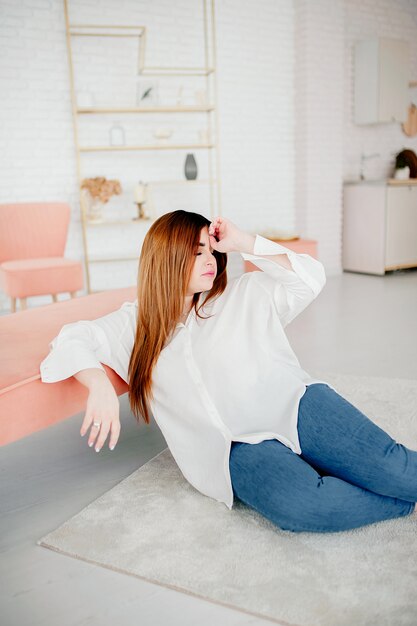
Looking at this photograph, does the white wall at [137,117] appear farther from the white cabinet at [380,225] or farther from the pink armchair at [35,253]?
the white cabinet at [380,225]

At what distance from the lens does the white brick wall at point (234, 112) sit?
172 inches

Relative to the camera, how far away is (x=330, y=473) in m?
1.45

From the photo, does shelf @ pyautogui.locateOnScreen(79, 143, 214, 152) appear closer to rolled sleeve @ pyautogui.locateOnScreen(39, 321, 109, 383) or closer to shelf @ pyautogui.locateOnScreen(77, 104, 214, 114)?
shelf @ pyautogui.locateOnScreen(77, 104, 214, 114)

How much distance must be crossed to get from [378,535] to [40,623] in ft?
2.66

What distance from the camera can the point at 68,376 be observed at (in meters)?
1.48

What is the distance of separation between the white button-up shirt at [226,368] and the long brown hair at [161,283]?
4 cm

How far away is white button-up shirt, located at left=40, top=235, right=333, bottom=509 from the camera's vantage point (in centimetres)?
144

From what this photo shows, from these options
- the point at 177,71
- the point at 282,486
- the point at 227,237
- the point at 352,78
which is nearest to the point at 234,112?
the point at 177,71

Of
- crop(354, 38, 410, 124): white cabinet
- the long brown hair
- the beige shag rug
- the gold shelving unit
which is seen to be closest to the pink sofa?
the long brown hair

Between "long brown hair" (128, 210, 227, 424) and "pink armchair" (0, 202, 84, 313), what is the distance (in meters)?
2.29

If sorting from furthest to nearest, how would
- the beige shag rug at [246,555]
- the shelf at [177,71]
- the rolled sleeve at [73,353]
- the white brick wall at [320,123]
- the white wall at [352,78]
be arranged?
the white wall at [352,78] → the white brick wall at [320,123] → the shelf at [177,71] → the rolled sleeve at [73,353] → the beige shag rug at [246,555]

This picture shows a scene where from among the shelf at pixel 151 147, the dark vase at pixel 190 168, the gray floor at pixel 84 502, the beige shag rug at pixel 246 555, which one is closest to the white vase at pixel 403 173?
the shelf at pixel 151 147

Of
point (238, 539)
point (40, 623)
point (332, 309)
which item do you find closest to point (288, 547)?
point (238, 539)

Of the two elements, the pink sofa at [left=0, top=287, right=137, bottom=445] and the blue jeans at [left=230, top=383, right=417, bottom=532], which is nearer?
the blue jeans at [left=230, top=383, right=417, bottom=532]
